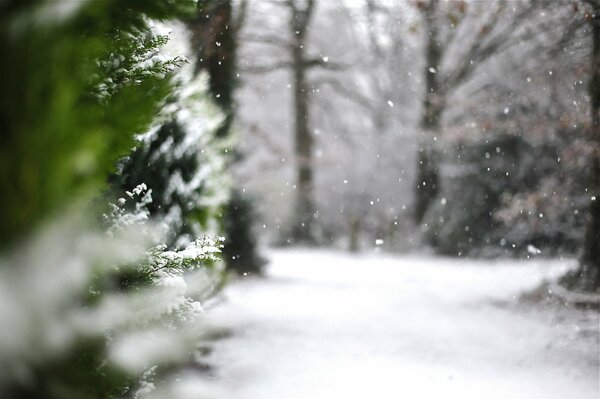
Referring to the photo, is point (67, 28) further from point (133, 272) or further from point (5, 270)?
point (133, 272)

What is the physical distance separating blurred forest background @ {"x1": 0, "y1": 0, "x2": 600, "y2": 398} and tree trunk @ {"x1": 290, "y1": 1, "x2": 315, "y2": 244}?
0.07 meters

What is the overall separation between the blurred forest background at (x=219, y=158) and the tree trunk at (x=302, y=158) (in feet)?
0.23

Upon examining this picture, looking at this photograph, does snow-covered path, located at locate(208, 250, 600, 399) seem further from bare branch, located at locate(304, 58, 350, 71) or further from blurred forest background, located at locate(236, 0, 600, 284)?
bare branch, located at locate(304, 58, 350, 71)

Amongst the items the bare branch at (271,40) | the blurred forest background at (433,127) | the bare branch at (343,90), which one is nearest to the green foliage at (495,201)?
the blurred forest background at (433,127)

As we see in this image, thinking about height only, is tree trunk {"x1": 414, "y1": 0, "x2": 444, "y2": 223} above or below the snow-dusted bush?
above

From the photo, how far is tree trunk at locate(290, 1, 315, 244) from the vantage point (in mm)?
17192

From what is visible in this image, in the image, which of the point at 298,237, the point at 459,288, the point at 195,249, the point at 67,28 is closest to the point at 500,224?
the point at 459,288

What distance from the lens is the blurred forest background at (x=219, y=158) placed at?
123cm

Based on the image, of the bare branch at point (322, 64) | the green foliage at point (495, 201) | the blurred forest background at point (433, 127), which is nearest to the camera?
the blurred forest background at point (433, 127)

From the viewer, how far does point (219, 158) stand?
14.9 ft

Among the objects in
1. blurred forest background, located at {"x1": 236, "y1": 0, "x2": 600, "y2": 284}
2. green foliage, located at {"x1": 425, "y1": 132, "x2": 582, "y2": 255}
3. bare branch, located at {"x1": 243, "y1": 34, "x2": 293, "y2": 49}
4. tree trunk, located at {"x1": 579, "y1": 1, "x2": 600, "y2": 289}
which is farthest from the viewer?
bare branch, located at {"x1": 243, "y1": 34, "x2": 293, "y2": 49}

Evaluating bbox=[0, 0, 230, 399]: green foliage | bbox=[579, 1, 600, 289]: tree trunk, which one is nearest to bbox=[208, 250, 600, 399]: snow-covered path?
bbox=[579, 1, 600, 289]: tree trunk

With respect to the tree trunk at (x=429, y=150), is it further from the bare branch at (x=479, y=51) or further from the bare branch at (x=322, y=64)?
the bare branch at (x=322, y=64)

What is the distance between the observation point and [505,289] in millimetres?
9930
